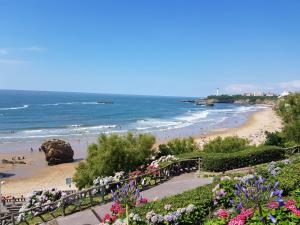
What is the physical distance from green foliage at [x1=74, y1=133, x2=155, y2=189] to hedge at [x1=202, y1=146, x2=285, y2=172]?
5.96 m

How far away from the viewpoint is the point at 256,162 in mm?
25703

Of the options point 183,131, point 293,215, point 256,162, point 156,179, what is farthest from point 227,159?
point 183,131

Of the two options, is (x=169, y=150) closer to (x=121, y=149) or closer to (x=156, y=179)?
(x=121, y=149)

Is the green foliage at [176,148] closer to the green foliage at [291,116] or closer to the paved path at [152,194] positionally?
the green foliage at [291,116]

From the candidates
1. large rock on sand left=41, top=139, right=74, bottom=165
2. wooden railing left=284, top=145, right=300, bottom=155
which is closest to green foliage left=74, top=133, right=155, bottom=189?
wooden railing left=284, top=145, right=300, bottom=155

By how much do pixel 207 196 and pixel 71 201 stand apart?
21.1 feet

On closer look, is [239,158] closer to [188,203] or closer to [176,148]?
[176,148]

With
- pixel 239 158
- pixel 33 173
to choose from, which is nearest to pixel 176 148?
pixel 239 158

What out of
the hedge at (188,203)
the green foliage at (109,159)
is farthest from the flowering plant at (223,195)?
the green foliage at (109,159)

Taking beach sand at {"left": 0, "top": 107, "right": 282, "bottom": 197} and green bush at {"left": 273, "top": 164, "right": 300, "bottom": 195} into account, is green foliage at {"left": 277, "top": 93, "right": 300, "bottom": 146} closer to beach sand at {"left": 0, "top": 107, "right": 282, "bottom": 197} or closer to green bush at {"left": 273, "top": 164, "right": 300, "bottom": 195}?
green bush at {"left": 273, "top": 164, "right": 300, "bottom": 195}

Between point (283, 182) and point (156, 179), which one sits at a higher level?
point (283, 182)

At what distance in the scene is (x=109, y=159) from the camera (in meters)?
27.3

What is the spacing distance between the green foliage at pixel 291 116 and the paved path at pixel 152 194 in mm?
15288

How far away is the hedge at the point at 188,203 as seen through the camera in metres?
11.6
